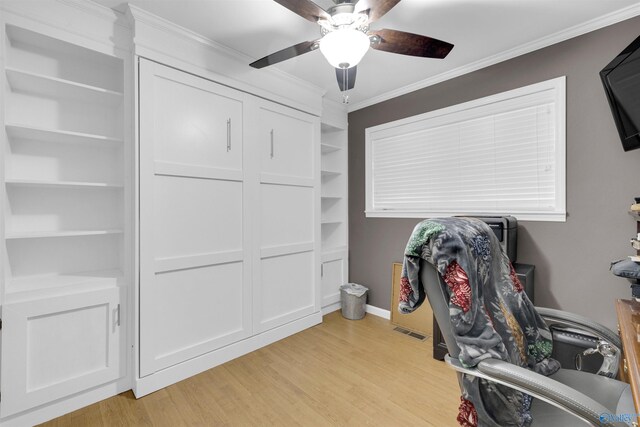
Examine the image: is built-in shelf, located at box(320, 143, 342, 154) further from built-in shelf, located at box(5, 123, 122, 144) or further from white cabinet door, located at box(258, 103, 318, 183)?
built-in shelf, located at box(5, 123, 122, 144)

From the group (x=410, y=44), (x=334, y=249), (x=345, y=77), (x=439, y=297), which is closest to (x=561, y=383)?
(x=439, y=297)

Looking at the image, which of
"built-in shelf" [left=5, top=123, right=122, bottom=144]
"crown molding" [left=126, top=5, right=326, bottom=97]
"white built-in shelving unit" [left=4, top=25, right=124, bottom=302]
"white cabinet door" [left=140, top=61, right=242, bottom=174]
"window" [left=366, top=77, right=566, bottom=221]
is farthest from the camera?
"window" [left=366, top=77, right=566, bottom=221]

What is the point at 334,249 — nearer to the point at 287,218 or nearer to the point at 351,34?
the point at 287,218

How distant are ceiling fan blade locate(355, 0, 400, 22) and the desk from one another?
165 cm

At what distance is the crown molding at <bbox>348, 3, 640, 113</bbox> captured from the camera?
1.91 metres

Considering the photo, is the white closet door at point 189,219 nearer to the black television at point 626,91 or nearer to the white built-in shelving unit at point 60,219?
the white built-in shelving unit at point 60,219

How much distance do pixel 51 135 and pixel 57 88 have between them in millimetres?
316

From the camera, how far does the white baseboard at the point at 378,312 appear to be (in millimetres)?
3272

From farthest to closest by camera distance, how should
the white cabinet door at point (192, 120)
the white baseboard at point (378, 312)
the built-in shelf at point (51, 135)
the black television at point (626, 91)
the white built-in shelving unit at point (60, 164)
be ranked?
the white baseboard at point (378, 312) < the white cabinet door at point (192, 120) < the white built-in shelving unit at point (60, 164) < the built-in shelf at point (51, 135) < the black television at point (626, 91)

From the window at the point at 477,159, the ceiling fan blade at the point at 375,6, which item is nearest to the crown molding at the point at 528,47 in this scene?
the window at the point at 477,159

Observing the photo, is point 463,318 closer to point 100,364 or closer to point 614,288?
point 614,288

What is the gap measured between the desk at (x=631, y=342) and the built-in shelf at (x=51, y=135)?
8.87ft

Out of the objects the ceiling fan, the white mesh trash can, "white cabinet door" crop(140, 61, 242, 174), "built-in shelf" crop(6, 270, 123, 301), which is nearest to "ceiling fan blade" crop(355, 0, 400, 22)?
the ceiling fan

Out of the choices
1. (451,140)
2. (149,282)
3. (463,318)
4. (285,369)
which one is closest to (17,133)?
(149,282)
